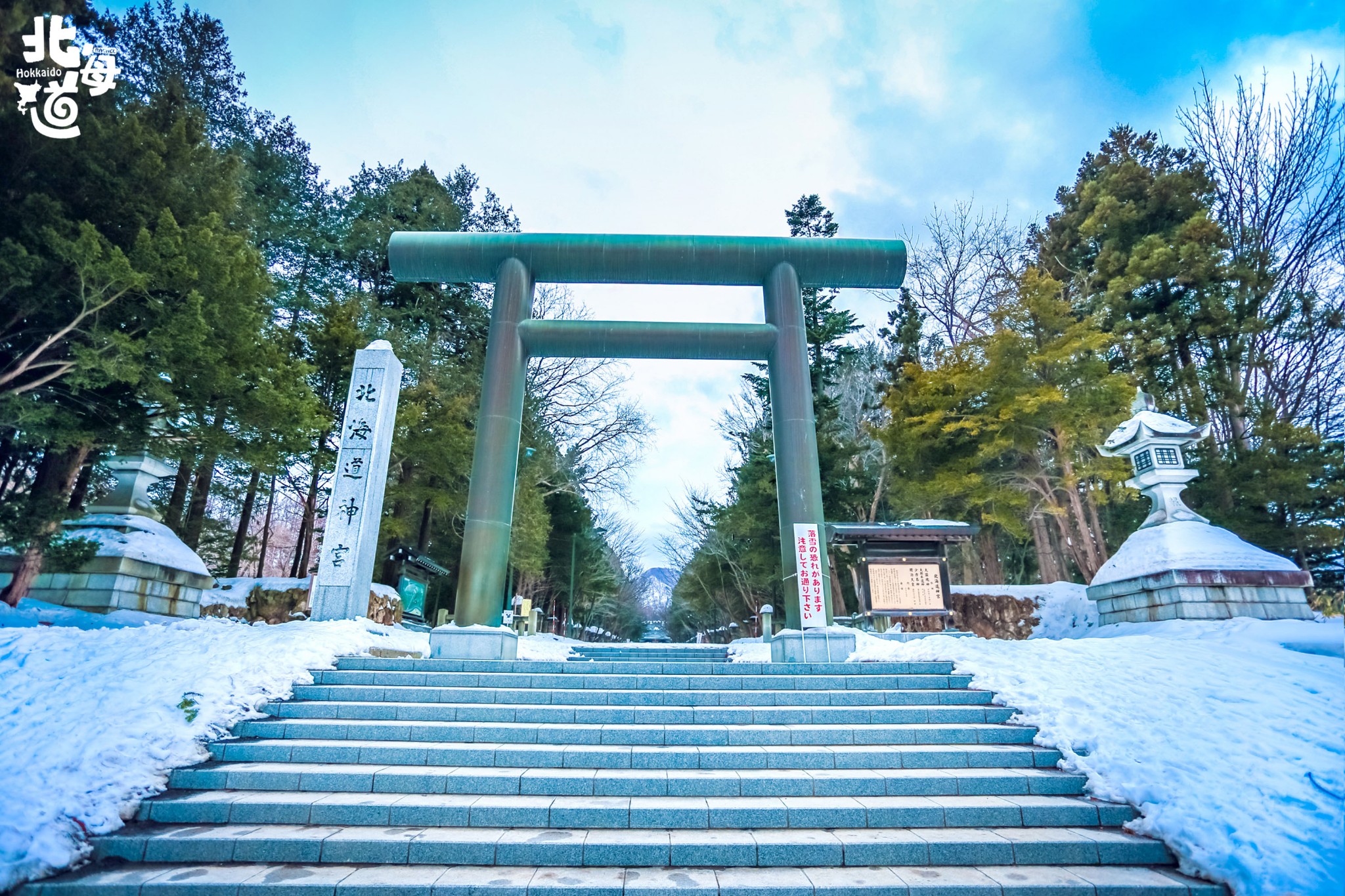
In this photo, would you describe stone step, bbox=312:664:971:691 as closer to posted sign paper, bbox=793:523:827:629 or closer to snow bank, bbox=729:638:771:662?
posted sign paper, bbox=793:523:827:629

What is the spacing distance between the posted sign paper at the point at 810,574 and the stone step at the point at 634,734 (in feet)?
9.82

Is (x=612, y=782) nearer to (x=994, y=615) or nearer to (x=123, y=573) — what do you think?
(x=123, y=573)

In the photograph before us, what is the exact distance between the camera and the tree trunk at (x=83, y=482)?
10516 millimetres

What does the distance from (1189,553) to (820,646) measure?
5860mm

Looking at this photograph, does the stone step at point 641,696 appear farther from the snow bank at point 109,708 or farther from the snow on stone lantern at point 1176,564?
the snow on stone lantern at point 1176,564

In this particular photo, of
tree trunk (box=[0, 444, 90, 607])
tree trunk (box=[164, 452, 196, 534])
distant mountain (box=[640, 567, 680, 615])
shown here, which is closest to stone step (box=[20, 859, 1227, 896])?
tree trunk (box=[0, 444, 90, 607])

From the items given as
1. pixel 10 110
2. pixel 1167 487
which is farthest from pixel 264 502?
pixel 1167 487

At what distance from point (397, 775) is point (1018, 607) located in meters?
15.5

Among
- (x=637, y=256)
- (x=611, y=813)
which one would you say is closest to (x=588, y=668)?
(x=611, y=813)

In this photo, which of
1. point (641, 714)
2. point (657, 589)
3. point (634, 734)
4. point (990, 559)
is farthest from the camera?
point (657, 589)

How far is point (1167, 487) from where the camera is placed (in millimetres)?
9695

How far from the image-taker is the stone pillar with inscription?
8.61 metres

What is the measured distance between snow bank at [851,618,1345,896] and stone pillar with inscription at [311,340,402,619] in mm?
7811

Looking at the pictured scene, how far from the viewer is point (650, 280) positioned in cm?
1019
